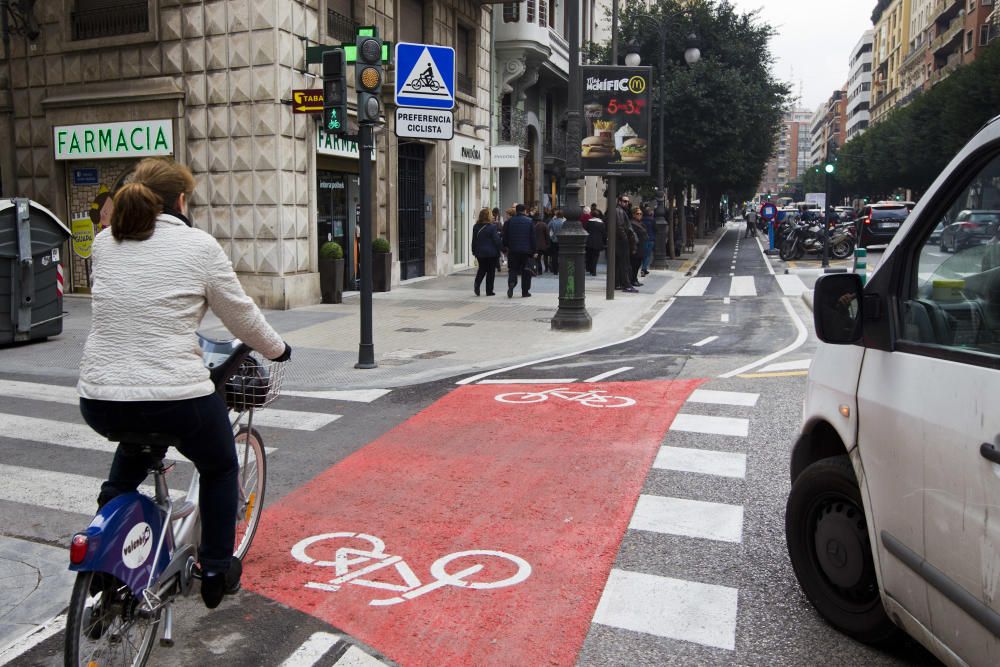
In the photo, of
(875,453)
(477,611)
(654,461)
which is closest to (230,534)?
(477,611)

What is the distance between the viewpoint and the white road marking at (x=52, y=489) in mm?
5387

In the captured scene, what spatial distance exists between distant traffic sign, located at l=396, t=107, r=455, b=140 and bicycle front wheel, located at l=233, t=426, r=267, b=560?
6.71m

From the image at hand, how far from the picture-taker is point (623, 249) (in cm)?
2028

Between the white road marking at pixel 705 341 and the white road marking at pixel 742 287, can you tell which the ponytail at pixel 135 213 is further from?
the white road marking at pixel 742 287

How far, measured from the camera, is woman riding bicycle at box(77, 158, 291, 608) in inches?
122

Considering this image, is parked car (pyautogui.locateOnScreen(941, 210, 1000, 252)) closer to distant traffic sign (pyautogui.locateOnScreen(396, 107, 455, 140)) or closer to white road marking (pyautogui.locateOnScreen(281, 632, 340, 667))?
white road marking (pyautogui.locateOnScreen(281, 632, 340, 667))

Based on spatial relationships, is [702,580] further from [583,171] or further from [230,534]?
[583,171]

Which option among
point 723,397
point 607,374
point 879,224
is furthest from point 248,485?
point 879,224

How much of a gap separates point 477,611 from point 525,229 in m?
14.3

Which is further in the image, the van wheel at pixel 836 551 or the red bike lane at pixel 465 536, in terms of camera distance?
the red bike lane at pixel 465 536

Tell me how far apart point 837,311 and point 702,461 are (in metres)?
3.09

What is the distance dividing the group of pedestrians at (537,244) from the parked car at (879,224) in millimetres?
9324

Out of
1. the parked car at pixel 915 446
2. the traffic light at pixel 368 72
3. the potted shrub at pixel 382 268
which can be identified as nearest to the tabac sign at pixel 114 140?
the potted shrub at pixel 382 268

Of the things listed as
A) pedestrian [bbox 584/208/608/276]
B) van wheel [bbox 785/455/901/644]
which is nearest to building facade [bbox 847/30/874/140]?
pedestrian [bbox 584/208/608/276]
